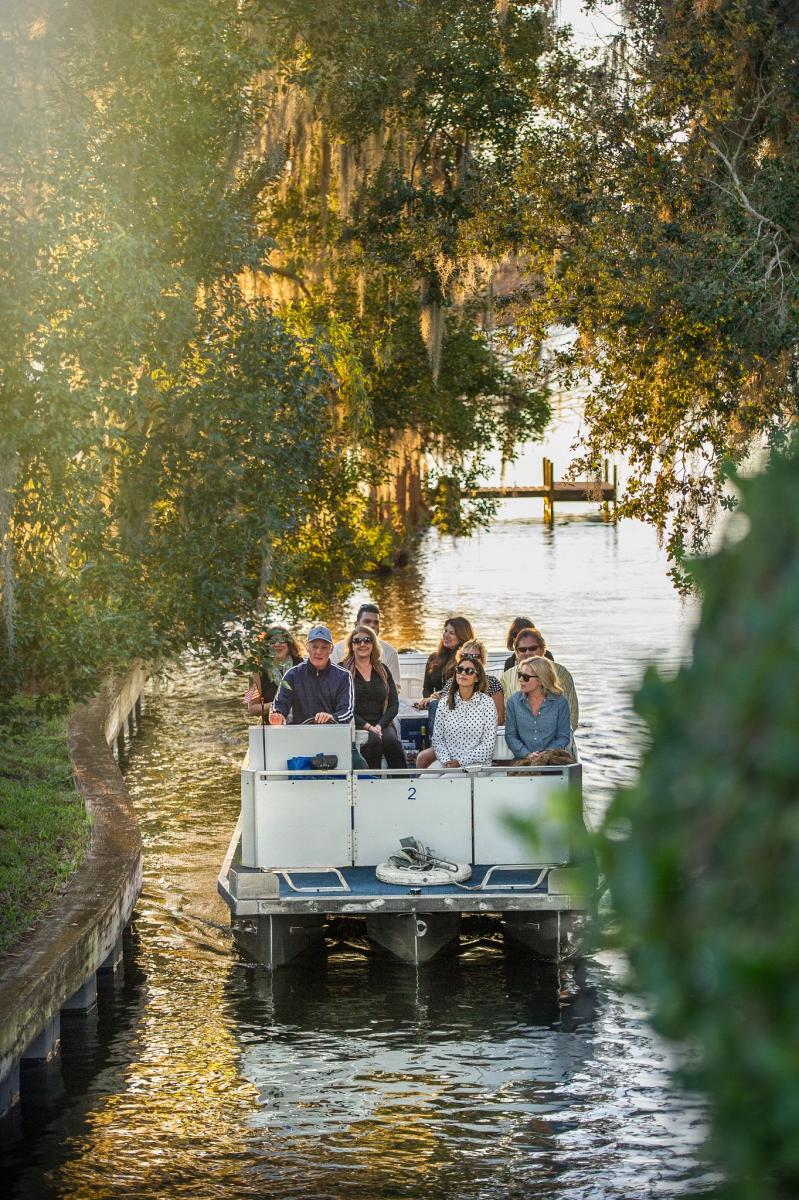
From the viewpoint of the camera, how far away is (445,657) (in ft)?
44.4

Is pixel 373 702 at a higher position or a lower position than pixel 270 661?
lower

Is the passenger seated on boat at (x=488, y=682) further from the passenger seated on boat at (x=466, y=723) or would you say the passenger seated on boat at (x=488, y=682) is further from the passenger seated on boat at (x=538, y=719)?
the passenger seated on boat at (x=538, y=719)

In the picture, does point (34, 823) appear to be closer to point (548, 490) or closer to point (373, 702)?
point (373, 702)

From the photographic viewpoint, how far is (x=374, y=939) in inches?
457

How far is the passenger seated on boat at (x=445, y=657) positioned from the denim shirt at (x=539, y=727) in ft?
5.20

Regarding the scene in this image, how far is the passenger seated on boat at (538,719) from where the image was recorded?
11.4 meters

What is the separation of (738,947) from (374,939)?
10336 mm

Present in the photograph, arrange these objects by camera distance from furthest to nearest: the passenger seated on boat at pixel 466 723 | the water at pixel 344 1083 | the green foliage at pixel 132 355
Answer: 1. the passenger seated on boat at pixel 466 723
2. the green foliage at pixel 132 355
3. the water at pixel 344 1083

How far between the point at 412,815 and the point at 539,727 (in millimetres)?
1115

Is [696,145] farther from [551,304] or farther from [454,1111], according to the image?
[454,1111]

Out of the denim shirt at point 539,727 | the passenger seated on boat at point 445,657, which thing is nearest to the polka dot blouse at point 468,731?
the denim shirt at point 539,727

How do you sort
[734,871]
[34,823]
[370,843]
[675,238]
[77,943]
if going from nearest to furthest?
[734,871] < [77,943] < [370,843] < [34,823] < [675,238]

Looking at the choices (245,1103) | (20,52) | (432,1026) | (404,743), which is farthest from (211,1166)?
(20,52)

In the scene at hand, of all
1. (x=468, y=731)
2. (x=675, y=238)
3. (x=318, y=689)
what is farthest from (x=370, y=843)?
(x=675, y=238)
